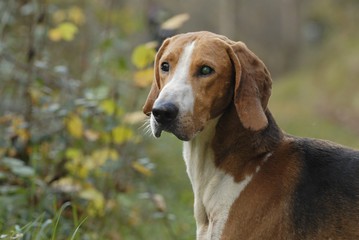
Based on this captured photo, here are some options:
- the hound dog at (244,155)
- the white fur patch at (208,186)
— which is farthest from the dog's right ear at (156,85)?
the white fur patch at (208,186)

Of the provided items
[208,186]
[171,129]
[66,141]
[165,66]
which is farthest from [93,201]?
[171,129]

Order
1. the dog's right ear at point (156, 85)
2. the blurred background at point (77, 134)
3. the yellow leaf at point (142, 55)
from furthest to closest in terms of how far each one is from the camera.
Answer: the blurred background at point (77, 134) < the yellow leaf at point (142, 55) < the dog's right ear at point (156, 85)

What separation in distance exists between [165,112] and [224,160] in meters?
0.54

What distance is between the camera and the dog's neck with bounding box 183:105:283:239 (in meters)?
3.76

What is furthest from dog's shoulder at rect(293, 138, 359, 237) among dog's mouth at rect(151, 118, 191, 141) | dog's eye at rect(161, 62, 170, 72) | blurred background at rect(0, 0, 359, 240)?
blurred background at rect(0, 0, 359, 240)

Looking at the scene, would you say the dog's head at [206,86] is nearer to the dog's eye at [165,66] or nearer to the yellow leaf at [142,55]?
the dog's eye at [165,66]

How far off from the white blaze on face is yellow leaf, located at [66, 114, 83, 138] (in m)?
2.22

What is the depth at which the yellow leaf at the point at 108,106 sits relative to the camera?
5598 mm

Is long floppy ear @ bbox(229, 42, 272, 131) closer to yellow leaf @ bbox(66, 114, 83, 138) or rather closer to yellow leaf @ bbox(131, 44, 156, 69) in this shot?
yellow leaf @ bbox(131, 44, 156, 69)

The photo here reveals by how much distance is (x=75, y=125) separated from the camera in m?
5.77

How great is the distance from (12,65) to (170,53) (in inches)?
126

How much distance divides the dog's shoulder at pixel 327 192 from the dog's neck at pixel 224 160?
0.25 m

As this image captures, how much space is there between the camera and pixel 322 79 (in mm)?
27266

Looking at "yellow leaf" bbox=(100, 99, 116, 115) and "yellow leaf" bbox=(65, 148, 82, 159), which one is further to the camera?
"yellow leaf" bbox=(65, 148, 82, 159)
